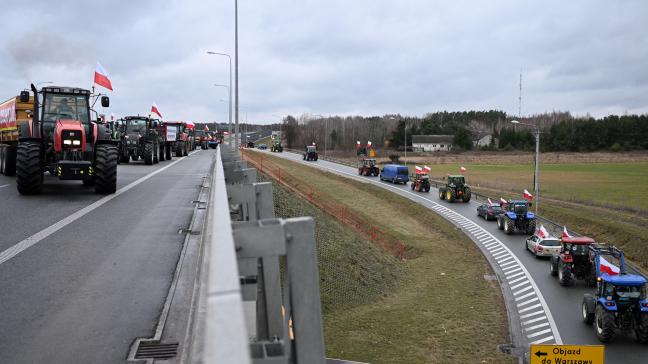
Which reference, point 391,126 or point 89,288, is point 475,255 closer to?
point 89,288

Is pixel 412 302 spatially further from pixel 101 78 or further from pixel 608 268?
pixel 101 78

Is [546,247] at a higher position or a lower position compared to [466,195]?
lower

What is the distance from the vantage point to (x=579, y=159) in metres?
118

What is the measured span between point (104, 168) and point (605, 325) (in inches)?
680

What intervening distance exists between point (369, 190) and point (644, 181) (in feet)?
121

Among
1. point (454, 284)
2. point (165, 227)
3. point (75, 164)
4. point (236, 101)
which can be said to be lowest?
point (454, 284)

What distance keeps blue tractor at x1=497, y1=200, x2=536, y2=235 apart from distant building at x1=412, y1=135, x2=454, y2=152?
125 meters

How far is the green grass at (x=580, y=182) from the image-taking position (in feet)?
171

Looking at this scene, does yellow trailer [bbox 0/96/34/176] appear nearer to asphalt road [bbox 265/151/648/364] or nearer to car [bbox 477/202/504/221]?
asphalt road [bbox 265/151/648/364]

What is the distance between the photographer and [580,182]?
68625 mm

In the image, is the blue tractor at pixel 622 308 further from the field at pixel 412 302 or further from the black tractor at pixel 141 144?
the black tractor at pixel 141 144

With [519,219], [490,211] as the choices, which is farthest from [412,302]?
[490,211]

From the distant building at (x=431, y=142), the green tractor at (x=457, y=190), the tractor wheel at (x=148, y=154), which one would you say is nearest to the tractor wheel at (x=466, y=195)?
the green tractor at (x=457, y=190)

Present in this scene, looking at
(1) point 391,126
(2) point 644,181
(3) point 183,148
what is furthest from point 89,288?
(1) point 391,126
